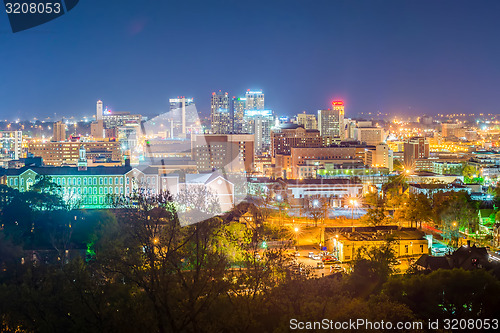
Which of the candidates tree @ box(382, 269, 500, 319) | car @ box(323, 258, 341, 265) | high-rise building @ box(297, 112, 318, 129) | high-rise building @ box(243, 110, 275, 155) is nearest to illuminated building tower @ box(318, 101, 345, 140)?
high-rise building @ box(297, 112, 318, 129)

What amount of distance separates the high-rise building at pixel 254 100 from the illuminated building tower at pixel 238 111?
14.3 inches

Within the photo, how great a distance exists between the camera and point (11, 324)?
520 cm

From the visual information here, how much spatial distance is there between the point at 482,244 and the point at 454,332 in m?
5.30

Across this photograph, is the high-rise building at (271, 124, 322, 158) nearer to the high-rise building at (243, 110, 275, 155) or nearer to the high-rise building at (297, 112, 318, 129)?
the high-rise building at (243, 110, 275, 155)

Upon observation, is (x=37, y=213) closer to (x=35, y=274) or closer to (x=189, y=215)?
(x=189, y=215)

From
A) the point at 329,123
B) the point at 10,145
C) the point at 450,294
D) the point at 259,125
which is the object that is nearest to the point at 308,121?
the point at 329,123

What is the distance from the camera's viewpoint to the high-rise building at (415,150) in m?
26.5

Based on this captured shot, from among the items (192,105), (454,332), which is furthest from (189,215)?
(192,105)

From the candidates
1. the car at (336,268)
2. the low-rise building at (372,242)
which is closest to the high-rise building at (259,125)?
the low-rise building at (372,242)

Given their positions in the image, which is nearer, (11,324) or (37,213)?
(11,324)

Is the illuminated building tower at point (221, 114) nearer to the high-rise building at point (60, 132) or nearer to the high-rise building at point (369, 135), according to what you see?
the high-rise building at point (369, 135)

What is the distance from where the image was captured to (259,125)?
34562 millimetres

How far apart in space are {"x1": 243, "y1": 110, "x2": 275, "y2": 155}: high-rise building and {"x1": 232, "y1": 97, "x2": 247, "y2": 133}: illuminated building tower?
2.15 metres

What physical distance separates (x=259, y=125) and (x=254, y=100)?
4800 mm
